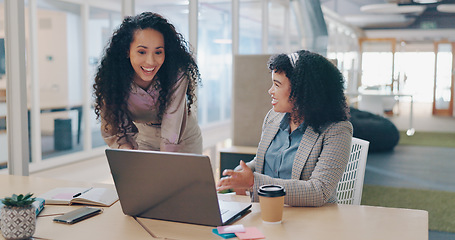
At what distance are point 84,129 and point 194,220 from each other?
4689mm

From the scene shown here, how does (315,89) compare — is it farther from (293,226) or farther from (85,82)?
(85,82)

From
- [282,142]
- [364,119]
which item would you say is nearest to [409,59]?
[364,119]

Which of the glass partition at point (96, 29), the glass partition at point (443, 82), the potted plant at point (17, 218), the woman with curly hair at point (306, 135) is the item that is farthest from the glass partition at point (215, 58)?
the glass partition at point (443, 82)

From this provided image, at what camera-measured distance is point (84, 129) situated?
588cm

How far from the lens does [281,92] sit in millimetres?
1947

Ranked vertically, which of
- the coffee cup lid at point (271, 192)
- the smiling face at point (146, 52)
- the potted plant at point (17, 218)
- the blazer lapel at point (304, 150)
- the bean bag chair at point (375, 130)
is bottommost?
the bean bag chair at point (375, 130)

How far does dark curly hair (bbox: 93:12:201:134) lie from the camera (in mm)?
2217

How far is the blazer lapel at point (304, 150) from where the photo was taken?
1.86 meters

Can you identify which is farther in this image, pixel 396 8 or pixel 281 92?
pixel 396 8

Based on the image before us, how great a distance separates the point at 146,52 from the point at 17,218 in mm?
1046

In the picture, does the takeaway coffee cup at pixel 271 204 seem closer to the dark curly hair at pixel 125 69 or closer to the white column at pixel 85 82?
the dark curly hair at pixel 125 69

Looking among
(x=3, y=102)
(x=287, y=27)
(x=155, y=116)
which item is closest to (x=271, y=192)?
(x=155, y=116)

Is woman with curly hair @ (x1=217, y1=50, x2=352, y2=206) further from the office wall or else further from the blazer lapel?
the office wall

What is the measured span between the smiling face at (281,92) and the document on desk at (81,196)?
2.43ft
